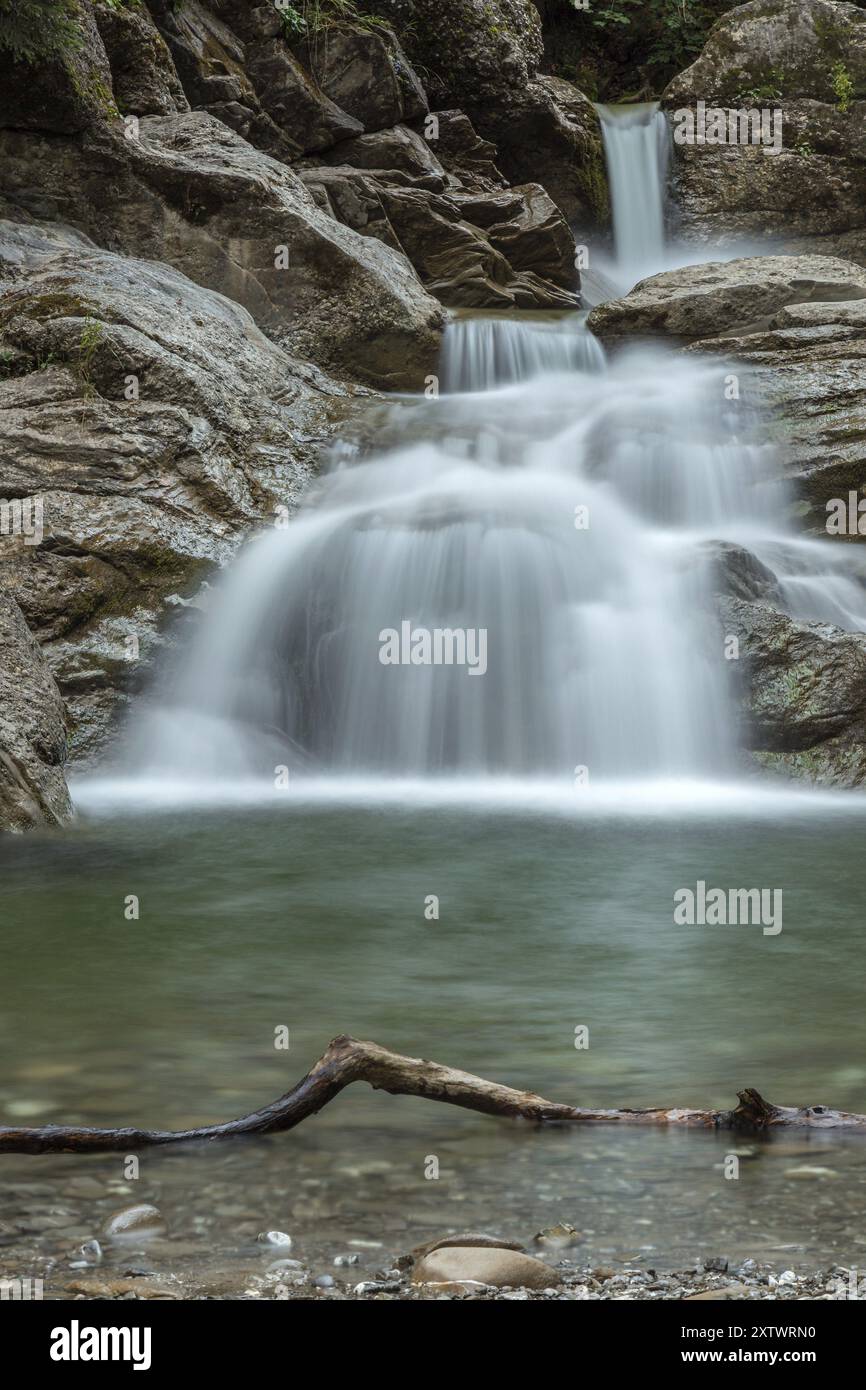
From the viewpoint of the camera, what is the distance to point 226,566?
9.60 metres

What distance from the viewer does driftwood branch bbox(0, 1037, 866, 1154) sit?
2879 millimetres

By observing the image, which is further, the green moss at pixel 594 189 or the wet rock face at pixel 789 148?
the wet rock face at pixel 789 148

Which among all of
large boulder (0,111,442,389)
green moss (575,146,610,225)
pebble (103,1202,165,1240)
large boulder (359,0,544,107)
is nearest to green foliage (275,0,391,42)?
large boulder (359,0,544,107)

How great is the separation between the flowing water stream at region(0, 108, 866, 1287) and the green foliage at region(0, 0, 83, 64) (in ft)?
14.1

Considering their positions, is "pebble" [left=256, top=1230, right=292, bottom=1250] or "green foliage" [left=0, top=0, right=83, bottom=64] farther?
"green foliage" [left=0, top=0, right=83, bottom=64]

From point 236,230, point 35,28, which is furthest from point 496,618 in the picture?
point 35,28

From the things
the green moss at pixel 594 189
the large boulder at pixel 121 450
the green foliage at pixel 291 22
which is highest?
the green foliage at pixel 291 22

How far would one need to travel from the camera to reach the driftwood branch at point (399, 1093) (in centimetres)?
288

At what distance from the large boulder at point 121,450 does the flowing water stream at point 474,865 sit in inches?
14.1

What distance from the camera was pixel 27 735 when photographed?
7.14 meters

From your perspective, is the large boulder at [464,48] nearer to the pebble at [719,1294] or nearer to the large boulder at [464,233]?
the large boulder at [464,233]

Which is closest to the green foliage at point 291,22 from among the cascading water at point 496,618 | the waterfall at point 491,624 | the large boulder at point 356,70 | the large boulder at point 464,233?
the large boulder at point 356,70

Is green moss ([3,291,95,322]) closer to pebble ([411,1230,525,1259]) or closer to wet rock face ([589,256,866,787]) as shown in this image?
wet rock face ([589,256,866,787])
